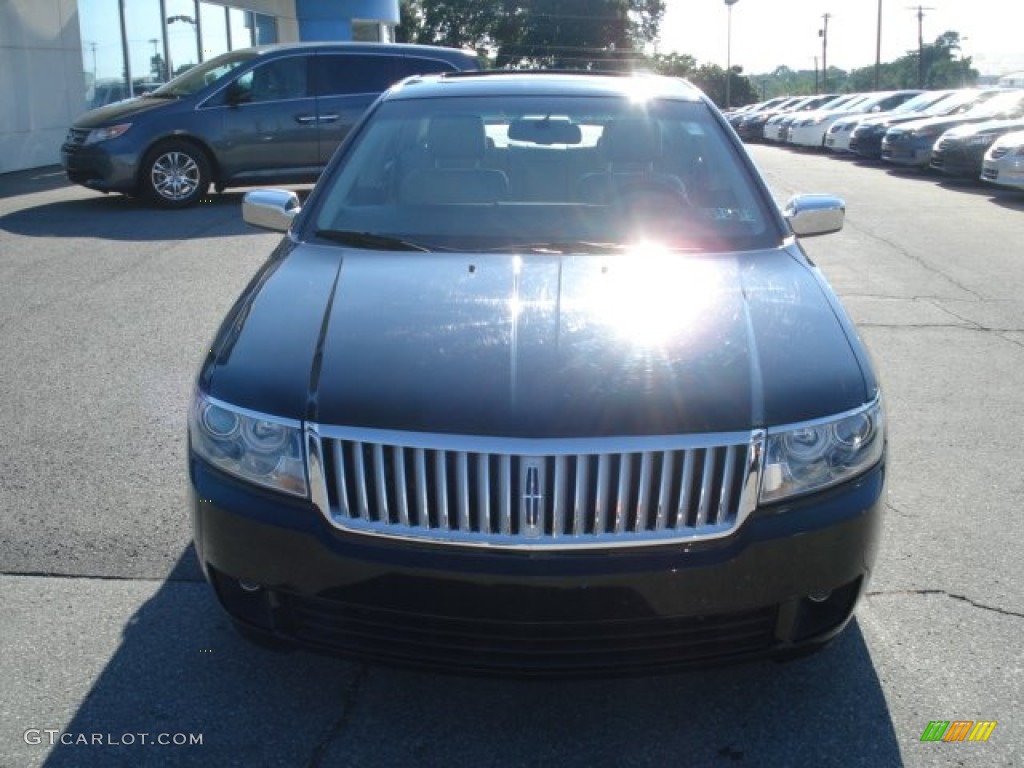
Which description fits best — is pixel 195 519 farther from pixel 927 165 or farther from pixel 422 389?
pixel 927 165

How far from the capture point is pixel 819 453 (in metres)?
2.82

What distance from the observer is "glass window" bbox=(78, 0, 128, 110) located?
19.3 meters

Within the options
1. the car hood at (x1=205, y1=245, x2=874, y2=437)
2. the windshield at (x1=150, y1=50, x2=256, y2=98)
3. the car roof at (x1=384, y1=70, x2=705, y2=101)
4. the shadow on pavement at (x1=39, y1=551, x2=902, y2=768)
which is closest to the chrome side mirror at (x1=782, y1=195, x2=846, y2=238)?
the car roof at (x1=384, y1=70, x2=705, y2=101)

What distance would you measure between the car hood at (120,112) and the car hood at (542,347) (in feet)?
33.1

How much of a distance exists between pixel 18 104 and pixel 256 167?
6.31 m

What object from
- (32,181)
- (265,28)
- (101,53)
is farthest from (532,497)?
(265,28)

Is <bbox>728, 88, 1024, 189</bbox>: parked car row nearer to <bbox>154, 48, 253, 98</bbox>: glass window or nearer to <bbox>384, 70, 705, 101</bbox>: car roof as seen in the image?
<bbox>154, 48, 253, 98</bbox>: glass window

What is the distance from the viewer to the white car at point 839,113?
95.7 ft

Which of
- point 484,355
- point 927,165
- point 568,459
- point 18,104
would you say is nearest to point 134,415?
point 484,355

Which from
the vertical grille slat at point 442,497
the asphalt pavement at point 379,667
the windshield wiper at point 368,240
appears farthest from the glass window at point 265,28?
the vertical grille slat at point 442,497

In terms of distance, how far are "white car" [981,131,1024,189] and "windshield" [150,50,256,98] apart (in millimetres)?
10243

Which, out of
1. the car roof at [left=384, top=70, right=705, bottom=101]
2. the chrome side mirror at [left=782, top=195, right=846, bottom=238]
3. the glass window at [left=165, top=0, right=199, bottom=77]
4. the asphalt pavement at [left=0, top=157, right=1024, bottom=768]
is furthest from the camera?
the glass window at [left=165, top=0, right=199, bottom=77]

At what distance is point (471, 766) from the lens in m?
2.80

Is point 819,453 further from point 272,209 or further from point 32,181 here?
point 32,181
